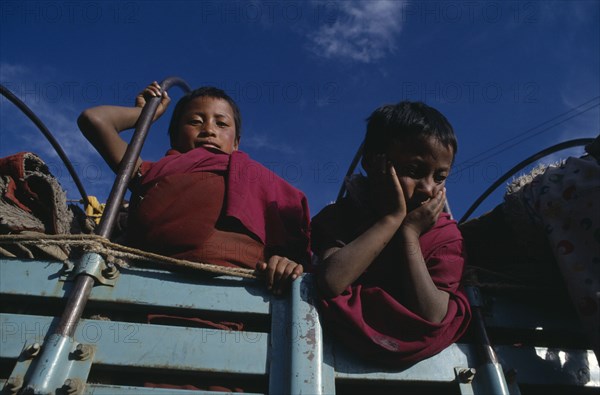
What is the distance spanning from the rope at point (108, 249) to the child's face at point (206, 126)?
0.91m

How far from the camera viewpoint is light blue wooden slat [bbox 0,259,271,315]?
3.76 ft


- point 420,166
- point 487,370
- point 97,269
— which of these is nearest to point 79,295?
point 97,269

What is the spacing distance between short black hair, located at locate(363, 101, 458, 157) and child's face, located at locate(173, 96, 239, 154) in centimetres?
71

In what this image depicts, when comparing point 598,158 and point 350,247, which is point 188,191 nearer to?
point 350,247

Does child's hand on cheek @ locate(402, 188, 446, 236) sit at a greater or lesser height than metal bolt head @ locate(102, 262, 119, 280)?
greater

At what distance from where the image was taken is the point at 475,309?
129cm

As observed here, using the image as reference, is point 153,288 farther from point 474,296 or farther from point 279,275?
point 474,296

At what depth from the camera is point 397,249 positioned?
134 centimetres

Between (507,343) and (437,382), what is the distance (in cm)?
34

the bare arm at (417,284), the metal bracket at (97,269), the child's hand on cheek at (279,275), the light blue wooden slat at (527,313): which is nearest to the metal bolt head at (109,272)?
the metal bracket at (97,269)

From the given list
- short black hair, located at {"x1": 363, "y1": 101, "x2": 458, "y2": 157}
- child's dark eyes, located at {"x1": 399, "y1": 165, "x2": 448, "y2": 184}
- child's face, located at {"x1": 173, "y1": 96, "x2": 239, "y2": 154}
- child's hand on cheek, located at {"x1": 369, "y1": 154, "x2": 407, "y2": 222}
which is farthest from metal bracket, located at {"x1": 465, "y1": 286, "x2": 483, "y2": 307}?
child's face, located at {"x1": 173, "y1": 96, "x2": 239, "y2": 154}

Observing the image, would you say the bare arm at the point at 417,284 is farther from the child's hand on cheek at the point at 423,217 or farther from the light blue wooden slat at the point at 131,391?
the light blue wooden slat at the point at 131,391

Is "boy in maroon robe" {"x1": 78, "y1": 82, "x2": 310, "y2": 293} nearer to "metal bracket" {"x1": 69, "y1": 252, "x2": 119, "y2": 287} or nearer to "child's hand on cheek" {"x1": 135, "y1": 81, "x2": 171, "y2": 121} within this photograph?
"child's hand on cheek" {"x1": 135, "y1": 81, "x2": 171, "y2": 121}

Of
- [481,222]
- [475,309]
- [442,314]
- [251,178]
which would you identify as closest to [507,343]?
[475,309]
